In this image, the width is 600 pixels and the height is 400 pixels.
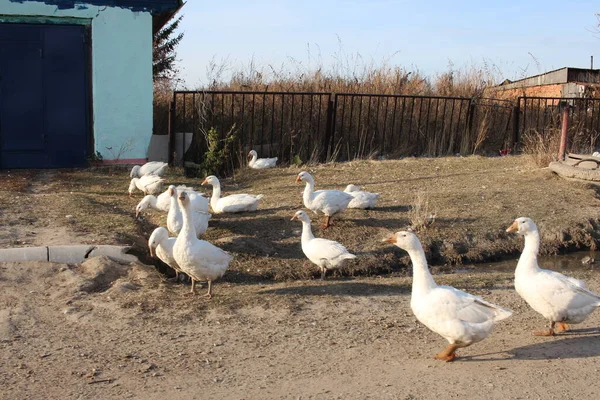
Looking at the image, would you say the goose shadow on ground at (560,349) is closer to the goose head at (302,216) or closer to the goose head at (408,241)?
the goose head at (408,241)

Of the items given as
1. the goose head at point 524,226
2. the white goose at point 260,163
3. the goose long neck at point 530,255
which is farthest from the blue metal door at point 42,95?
the goose long neck at point 530,255

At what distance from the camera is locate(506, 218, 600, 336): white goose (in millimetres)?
5926

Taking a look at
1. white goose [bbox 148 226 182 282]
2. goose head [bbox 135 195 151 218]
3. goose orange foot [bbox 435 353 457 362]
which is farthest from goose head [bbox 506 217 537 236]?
goose head [bbox 135 195 151 218]

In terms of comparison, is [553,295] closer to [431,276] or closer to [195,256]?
[431,276]

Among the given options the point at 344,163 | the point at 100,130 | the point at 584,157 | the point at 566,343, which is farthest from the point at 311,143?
the point at 566,343

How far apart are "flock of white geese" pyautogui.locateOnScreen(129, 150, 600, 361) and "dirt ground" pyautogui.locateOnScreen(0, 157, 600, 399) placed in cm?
25

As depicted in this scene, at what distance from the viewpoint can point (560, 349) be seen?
5770 mm

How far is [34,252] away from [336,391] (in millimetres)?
4158

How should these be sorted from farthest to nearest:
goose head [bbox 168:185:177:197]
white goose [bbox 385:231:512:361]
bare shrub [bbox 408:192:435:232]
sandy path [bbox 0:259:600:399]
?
bare shrub [bbox 408:192:435:232] < goose head [bbox 168:185:177:197] < white goose [bbox 385:231:512:361] < sandy path [bbox 0:259:600:399]

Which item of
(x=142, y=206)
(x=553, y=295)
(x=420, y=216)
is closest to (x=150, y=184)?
(x=142, y=206)

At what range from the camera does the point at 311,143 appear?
16516 mm

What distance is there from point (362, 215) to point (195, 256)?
373 cm

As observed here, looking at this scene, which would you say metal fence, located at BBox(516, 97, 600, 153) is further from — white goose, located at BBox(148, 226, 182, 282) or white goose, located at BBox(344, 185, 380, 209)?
white goose, located at BBox(148, 226, 182, 282)

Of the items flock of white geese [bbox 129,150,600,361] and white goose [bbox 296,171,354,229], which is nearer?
flock of white geese [bbox 129,150,600,361]
